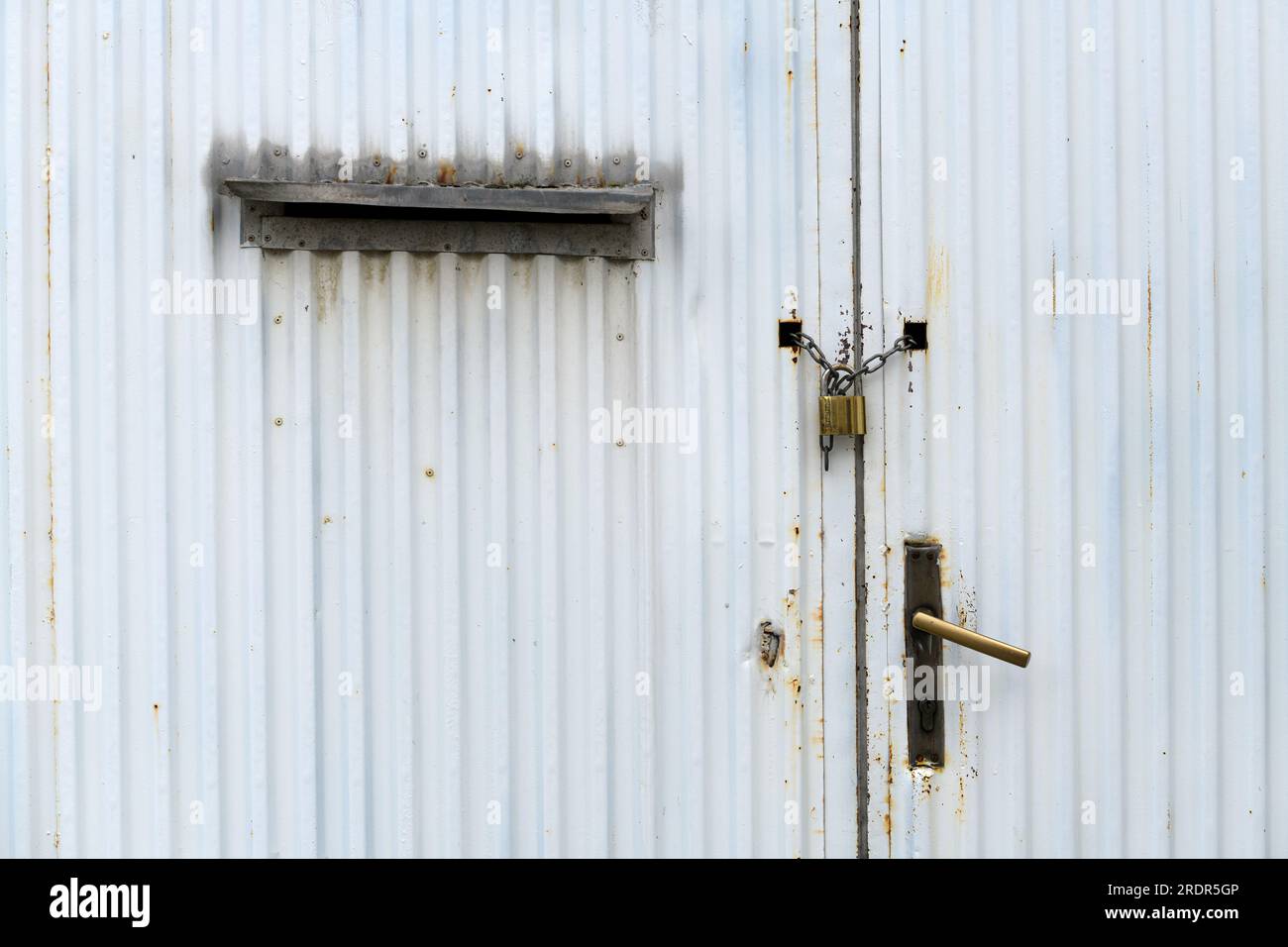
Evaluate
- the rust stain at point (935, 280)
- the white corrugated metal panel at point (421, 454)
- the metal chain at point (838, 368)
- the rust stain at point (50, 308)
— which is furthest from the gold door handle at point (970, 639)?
the rust stain at point (50, 308)

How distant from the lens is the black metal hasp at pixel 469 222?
2.10m

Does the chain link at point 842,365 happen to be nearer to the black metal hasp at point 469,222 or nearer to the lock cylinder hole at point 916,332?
the lock cylinder hole at point 916,332

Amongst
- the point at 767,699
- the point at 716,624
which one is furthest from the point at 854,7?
the point at 767,699

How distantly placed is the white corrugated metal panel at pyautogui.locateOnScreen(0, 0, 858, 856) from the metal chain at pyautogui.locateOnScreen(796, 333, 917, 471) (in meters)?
0.04

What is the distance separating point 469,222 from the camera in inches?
86.7

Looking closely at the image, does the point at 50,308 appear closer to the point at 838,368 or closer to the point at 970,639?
the point at 838,368

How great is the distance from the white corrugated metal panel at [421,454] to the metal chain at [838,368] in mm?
42

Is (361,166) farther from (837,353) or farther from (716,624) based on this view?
(716,624)

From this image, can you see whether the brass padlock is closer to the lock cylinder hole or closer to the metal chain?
the metal chain

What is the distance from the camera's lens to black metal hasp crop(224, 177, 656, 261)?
2104mm

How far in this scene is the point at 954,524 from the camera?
2.28m

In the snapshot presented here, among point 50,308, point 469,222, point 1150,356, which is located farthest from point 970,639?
point 50,308

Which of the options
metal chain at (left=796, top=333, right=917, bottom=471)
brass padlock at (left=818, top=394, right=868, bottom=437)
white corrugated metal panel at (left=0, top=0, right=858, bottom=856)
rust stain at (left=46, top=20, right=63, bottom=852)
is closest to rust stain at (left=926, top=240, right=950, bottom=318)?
metal chain at (left=796, top=333, right=917, bottom=471)

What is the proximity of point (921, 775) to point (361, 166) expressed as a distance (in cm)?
213
